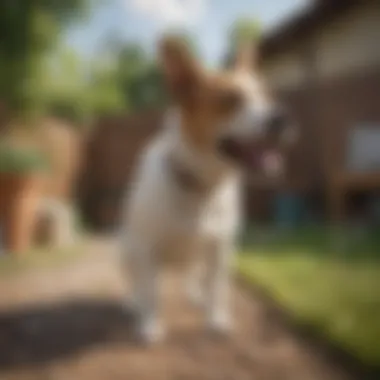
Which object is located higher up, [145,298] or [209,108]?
[209,108]

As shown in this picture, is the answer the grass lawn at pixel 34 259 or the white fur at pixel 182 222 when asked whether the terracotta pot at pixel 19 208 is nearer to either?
the grass lawn at pixel 34 259

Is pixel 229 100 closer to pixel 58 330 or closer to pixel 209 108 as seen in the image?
pixel 209 108

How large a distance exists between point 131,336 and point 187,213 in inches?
7.0

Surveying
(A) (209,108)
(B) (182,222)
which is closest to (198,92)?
(A) (209,108)

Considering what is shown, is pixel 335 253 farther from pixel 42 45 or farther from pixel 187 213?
pixel 42 45

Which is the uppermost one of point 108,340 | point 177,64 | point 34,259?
point 177,64

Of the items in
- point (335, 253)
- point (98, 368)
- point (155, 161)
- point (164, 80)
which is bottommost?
point (98, 368)

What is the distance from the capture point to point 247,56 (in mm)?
826

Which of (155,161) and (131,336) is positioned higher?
(155,161)

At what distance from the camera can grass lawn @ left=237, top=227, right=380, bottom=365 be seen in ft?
2.79

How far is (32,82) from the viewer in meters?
0.85

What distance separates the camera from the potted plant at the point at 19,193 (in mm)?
832

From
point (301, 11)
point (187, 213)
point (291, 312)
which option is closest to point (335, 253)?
point (291, 312)

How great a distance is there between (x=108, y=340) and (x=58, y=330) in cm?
6
